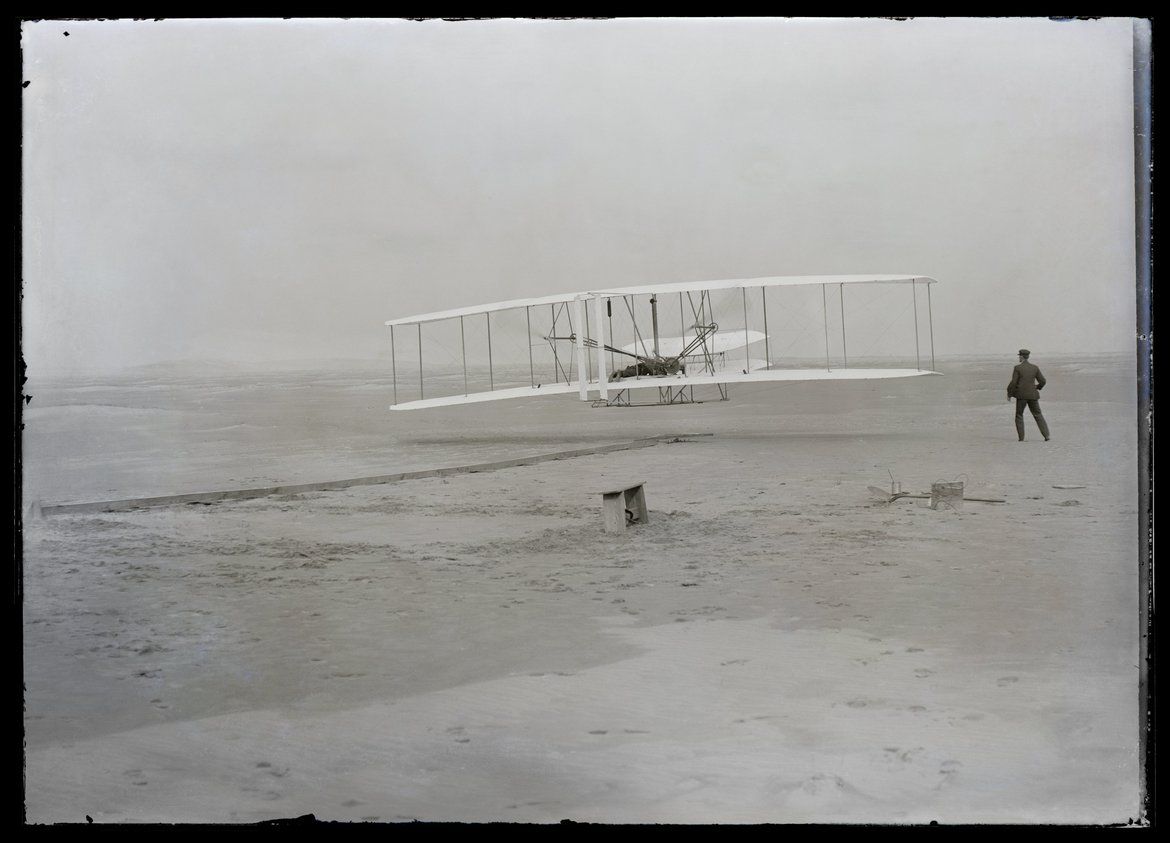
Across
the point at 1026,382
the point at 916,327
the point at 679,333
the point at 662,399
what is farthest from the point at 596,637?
the point at 662,399

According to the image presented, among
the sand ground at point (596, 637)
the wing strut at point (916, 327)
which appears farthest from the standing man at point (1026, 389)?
the wing strut at point (916, 327)

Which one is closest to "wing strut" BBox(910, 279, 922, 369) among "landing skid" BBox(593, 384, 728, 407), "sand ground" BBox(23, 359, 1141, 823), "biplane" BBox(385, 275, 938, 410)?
"biplane" BBox(385, 275, 938, 410)

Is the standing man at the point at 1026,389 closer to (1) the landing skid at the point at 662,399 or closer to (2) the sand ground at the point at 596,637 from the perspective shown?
(2) the sand ground at the point at 596,637

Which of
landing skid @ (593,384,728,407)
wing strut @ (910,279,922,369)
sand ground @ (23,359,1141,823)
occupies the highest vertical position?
wing strut @ (910,279,922,369)

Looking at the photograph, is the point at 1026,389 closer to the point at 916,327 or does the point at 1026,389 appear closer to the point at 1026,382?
the point at 1026,382

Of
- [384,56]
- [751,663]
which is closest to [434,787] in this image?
[751,663]

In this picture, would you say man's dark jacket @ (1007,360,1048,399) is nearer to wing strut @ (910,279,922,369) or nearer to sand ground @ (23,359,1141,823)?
sand ground @ (23,359,1141,823)
